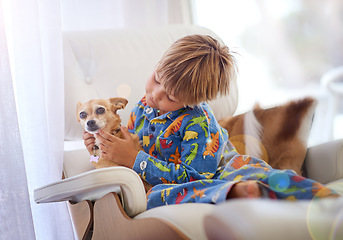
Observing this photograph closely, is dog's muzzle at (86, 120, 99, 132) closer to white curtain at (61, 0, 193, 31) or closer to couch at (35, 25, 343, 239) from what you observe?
couch at (35, 25, 343, 239)

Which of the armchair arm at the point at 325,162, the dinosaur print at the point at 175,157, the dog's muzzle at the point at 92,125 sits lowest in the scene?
the armchair arm at the point at 325,162

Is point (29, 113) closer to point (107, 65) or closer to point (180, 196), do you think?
point (107, 65)

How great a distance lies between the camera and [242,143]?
1.22 m

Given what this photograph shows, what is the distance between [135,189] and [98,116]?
27 centimetres

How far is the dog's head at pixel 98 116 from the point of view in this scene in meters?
0.98

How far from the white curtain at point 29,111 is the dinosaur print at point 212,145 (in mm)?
399

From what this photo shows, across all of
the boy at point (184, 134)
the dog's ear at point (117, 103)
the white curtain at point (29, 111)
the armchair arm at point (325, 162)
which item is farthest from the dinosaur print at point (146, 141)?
the armchair arm at point (325, 162)

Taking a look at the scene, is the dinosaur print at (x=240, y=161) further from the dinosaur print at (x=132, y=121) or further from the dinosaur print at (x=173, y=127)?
the dinosaur print at (x=132, y=121)

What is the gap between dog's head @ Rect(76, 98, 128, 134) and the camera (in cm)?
98

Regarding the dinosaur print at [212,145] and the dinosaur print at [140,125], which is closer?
the dinosaur print at [212,145]

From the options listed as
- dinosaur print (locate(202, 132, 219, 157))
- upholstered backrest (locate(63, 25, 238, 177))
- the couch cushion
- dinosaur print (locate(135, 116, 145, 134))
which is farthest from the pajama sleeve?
the couch cushion

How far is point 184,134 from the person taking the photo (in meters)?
1.02

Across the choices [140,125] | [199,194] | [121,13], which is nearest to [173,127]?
[140,125]

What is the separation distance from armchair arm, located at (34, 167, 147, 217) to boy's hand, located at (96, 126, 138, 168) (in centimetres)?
17
